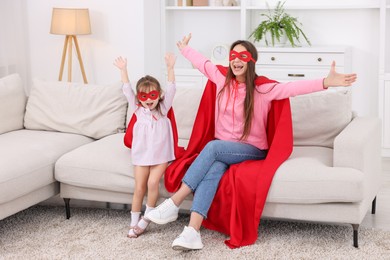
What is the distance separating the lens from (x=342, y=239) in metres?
3.50

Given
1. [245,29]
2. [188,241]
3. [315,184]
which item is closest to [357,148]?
[315,184]

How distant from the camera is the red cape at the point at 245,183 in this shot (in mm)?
3371

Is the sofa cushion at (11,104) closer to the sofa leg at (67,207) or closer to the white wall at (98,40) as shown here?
the sofa leg at (67,207)

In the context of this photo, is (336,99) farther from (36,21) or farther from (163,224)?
(36,21)

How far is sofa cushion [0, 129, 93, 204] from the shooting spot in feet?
11.5

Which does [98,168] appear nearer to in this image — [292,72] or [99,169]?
[99,169]

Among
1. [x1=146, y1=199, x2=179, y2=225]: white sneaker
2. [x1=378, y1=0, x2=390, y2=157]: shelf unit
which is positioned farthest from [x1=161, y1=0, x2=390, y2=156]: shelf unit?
[x1=146, y1=199, x2=179, y2=225]: white sneaker

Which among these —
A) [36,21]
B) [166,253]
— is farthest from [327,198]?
[36,21]

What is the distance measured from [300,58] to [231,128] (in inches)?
80.4

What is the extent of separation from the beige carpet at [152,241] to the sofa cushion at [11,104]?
2.26ft

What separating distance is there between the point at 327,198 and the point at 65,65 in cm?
330

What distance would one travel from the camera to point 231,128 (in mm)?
3631

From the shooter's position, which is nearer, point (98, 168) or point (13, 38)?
point (98, 168)

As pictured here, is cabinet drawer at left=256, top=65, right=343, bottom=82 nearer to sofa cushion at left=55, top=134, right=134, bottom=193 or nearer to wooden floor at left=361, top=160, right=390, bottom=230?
Result: wooden floor at left=361, top=160, right=390, bottom=230
